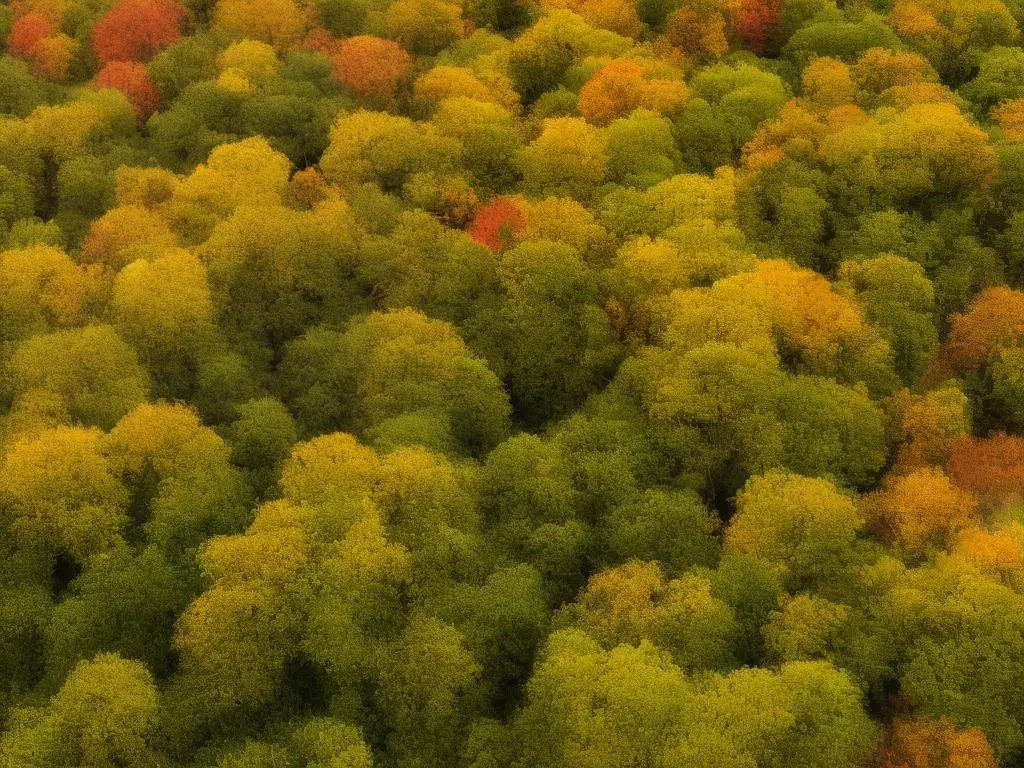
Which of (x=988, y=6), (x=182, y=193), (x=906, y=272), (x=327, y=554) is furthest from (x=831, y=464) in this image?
(x=988, y=6)

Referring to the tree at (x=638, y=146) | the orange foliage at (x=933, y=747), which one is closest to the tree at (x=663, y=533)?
the orange foliage at (x=933, y=747)

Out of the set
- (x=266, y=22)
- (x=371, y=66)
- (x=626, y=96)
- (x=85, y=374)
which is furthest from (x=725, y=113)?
(x=85, y=374)

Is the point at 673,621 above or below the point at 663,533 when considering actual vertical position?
above

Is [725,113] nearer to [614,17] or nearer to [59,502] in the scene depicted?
[614,17]

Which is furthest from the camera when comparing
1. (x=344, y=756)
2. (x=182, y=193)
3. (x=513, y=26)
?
(x=513, y=26)

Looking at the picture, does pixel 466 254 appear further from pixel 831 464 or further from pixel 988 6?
pixel 988 6

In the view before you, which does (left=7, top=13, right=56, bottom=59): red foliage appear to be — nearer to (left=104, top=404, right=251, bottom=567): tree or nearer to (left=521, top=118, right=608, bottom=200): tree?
(left=521, top=118, right=608, bottom=200): tree
